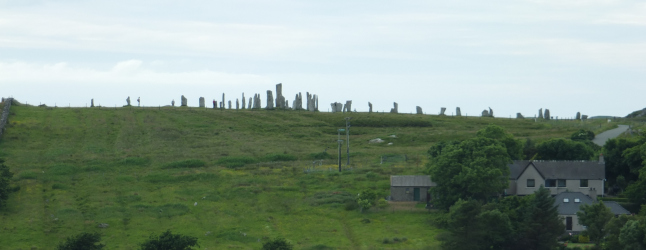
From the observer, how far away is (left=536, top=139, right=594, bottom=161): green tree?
3696 inches

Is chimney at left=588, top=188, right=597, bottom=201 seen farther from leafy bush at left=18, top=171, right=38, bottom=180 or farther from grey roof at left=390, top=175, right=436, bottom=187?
leafy bush at left=18, top=171, right=38, bottom=180

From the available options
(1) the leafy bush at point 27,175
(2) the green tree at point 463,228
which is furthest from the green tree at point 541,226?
(1) the leafy bush at point 27,175

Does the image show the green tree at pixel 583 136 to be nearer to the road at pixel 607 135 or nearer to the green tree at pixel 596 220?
the road at pixel 607 135

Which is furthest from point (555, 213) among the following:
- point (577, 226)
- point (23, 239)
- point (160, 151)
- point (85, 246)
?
point (160, 151)

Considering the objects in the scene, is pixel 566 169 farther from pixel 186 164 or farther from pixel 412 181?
pixel 186 164

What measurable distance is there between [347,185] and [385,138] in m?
42.0

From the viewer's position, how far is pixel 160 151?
11325cm

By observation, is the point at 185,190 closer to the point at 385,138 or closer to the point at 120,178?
the point at 120,178

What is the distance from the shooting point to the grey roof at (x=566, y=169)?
8406 centimetres

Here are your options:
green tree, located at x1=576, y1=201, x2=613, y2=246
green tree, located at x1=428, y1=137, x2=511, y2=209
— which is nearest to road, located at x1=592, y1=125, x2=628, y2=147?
green tree, located at x1=428, y1=137, x2=511, y2=209

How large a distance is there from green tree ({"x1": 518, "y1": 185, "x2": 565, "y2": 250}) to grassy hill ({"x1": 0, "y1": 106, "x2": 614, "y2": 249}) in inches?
310

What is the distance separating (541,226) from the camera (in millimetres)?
67312

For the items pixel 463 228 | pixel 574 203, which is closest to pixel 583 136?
pixel 574 203

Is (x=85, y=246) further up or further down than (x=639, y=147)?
further down
